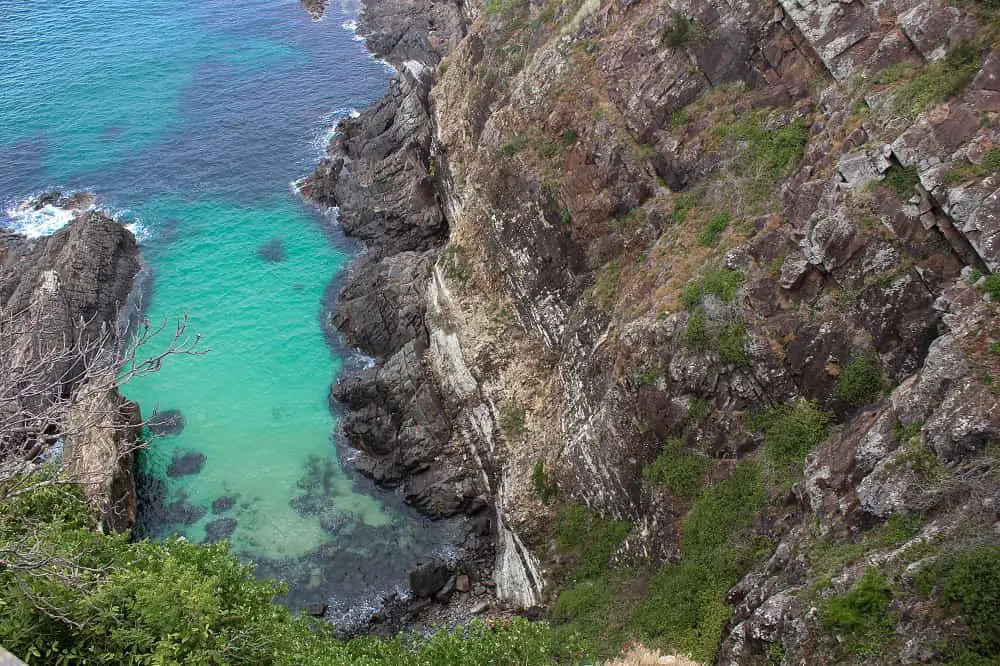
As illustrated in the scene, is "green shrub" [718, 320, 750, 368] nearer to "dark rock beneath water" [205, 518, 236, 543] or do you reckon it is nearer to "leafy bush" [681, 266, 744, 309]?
"leafy bush" [681, 266, 744, 309]

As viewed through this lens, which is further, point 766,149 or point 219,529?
point 219,529

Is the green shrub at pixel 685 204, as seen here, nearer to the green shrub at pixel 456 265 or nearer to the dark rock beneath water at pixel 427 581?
the green shrub at pixel 456 265

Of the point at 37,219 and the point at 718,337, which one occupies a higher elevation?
the point at 718,337

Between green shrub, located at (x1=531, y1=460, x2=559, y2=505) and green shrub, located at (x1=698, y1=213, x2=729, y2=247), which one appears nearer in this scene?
green shrub, located at (x1=698, y1=213, x2=729, y2=247)

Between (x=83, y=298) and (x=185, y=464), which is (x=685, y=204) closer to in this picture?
(x=185, y=464)

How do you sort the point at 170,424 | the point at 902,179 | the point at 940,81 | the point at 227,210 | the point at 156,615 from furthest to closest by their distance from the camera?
the point at 227,210 → the point at 170,424 → the point at 940,81 → the point at 902,179 → the point at 156,615

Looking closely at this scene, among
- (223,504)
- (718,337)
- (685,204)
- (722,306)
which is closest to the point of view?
(718,337)

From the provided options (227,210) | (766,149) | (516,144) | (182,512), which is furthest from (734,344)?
(227,210)

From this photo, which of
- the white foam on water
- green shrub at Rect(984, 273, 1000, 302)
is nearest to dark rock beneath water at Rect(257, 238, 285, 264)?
the white foam on water
